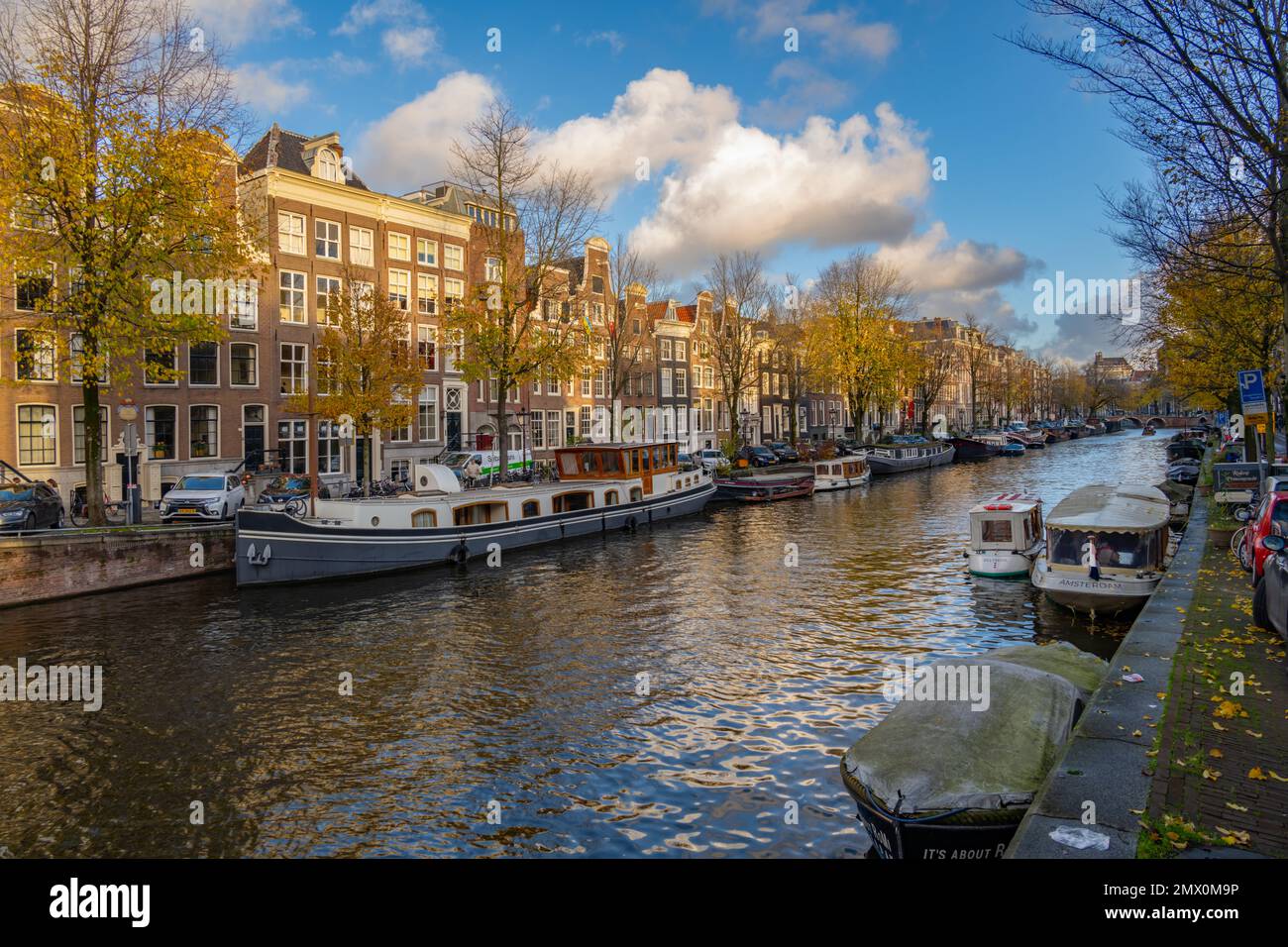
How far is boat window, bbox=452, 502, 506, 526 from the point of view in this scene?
27172 mm

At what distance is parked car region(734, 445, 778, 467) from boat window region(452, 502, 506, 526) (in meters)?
32.9

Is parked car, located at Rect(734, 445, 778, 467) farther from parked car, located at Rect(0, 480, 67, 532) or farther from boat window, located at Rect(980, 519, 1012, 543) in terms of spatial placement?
parked car, located at Rect(0, 480, 67, 532)

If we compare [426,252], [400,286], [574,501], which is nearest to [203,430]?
[400,286]

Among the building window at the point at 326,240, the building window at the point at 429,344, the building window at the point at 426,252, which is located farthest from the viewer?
the building window at the point at 426,252

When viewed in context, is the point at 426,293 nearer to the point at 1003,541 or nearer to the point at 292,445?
the point at 292,445

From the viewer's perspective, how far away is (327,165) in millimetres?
42656

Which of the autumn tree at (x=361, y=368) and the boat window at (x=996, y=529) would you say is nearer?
the boat window at (x=996, y=529)

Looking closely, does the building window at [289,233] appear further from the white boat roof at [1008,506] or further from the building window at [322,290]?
the white boat roof at [1008,506]

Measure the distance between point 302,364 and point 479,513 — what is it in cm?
1874

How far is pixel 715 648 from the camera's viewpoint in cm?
1638

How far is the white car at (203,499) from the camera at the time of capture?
25.9 m

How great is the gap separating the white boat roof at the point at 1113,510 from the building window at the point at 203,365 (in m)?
35.2

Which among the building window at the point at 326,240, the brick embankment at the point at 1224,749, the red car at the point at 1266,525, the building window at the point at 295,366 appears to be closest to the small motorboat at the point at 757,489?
the building window at the point at 295,366

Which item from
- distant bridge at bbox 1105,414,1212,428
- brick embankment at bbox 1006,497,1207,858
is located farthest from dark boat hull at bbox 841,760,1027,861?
distant bridge at bbox 1105,414,1212,428
